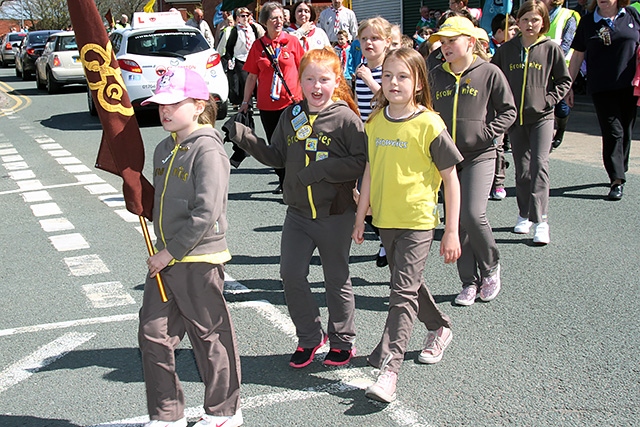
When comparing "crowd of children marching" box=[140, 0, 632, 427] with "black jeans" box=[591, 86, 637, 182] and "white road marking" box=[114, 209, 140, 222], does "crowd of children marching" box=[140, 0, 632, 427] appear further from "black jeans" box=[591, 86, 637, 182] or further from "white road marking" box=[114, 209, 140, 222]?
"white road marking" box=[114, 209, 140, 222]

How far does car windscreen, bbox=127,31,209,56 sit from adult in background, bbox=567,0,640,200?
8.25 m

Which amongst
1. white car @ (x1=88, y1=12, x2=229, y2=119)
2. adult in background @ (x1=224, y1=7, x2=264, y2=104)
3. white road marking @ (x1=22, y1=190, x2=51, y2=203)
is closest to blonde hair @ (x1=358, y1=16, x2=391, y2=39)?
white road marking @ (x1=22, y1=190, x2=51, y2=203)

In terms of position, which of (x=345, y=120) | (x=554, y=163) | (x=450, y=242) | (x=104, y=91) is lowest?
(x=554, y=163)

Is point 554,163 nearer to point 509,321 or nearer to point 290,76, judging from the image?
point 290,76

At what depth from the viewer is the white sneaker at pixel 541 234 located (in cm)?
671

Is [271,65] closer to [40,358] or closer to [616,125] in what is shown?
[616,125]

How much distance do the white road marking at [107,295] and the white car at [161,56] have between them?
8.58m

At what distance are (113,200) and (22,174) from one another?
2539 mm

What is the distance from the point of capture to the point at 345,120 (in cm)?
427

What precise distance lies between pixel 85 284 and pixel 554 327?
341cm

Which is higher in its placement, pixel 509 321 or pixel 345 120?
pixel 345 120

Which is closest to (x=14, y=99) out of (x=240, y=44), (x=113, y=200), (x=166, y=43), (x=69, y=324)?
(x=166, y=43)

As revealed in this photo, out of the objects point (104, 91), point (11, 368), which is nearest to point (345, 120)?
point (104, 91)

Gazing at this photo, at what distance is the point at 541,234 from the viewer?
6.73 meters
